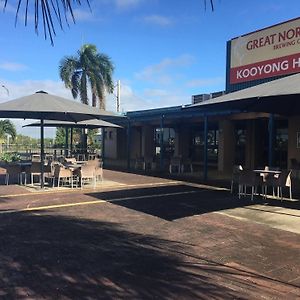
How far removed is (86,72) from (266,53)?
17153 millimetres

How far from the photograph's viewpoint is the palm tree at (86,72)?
31203 mm

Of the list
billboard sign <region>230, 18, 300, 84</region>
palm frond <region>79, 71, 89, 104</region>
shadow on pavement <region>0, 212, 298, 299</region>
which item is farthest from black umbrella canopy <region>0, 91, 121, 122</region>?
palm frond <region>79, 71, 89, 104</region>

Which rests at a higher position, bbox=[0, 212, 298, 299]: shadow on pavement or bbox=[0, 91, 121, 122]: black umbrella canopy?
bbox=[0, 91, 121, 122]: black umbrella canopy

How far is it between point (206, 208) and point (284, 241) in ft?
9.54

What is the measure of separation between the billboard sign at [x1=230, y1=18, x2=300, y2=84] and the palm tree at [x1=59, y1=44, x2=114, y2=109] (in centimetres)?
1456

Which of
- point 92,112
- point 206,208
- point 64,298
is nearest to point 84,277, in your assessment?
point 64,298

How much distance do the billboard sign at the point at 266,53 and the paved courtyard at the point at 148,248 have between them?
864 centimetres

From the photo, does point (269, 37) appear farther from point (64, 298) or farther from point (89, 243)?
point (64, 298)

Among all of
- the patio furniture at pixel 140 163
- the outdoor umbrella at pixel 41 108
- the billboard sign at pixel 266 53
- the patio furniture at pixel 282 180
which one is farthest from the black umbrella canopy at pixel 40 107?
the billboard sign at pixel 266 53

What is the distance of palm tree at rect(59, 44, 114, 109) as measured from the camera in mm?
31203

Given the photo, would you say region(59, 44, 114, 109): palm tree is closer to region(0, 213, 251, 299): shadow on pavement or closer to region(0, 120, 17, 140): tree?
region(0, 120, 17, 140): tree

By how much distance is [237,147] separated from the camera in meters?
20.4

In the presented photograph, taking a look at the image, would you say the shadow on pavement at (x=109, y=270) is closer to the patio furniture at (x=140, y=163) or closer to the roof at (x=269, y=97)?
the roof at (x=269, y=97)

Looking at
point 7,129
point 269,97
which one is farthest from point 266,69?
point 7,129
